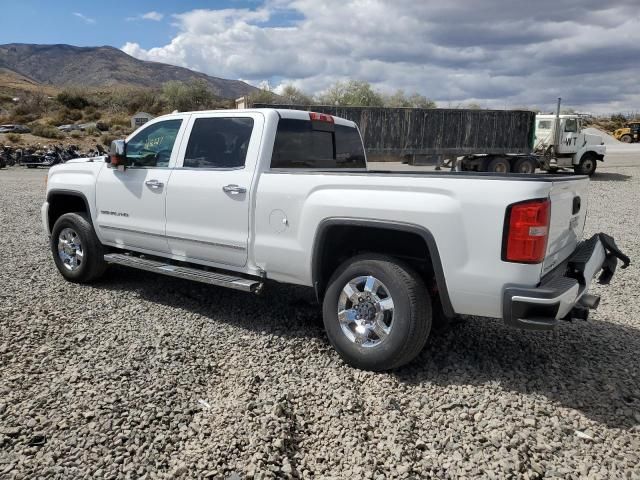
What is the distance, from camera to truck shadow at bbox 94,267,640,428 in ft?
11.8

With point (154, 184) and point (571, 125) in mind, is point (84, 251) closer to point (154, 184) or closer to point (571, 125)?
point (154, 184)

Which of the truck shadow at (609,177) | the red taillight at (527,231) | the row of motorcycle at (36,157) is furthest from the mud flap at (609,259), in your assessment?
the row of motorcycle at (36,157)

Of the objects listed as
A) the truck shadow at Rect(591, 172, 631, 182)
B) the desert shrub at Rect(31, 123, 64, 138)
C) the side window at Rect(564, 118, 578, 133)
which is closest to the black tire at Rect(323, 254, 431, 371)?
the truck shadow at Rect(591, 172, 631, 182)

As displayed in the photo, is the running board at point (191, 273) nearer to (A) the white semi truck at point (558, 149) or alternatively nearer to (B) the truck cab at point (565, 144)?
(A) the white semi truck at point (558, 149)

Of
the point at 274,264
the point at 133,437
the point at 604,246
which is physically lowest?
the point at 133,437

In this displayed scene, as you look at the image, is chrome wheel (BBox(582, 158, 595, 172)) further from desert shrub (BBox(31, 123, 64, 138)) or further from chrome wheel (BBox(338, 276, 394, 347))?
desert shrub (BBox(31, 123, 64, 138))

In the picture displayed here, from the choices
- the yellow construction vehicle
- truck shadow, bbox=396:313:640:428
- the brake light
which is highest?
the yellow construction vehicle

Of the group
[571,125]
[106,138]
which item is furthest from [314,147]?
[106,138]

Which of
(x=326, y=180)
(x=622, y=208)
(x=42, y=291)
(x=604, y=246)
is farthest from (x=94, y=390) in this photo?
(x=622, y=208)

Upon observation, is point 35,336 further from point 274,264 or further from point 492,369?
point 492,369

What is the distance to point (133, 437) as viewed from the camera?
303 centimetres

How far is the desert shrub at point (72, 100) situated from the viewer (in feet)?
174

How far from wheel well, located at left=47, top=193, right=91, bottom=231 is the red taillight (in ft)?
15.9

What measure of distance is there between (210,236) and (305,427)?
2.07 m
